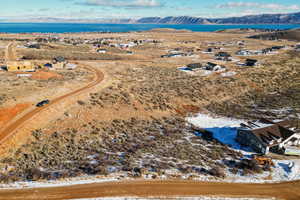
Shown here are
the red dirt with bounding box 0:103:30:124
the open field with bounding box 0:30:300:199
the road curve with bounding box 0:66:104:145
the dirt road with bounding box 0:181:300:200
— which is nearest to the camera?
the dirt road with bounding box 0:181:300:200

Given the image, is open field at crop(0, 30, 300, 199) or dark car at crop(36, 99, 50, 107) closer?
open field at crop(0, 30, 300, 199)

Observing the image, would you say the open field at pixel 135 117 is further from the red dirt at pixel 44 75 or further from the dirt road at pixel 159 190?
the dirt road at pixel 159 190

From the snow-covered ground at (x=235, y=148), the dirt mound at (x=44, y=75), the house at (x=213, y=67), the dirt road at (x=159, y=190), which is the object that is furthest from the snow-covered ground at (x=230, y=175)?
the dirt mound at (x=44, y=75)

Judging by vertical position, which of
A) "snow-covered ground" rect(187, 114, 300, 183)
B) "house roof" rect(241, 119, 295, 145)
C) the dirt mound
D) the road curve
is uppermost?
the dirt mound

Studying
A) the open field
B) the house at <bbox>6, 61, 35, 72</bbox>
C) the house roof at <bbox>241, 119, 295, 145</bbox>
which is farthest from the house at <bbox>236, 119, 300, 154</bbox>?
the house at <bbox>6, 61, 35, 72</bbox>

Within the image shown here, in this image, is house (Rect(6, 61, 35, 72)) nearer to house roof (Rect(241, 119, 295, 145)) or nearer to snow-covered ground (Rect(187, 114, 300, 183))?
snow-covered ground (Rect(187, 114, 300, 183))

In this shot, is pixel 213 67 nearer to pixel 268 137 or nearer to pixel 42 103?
pixel 268 137

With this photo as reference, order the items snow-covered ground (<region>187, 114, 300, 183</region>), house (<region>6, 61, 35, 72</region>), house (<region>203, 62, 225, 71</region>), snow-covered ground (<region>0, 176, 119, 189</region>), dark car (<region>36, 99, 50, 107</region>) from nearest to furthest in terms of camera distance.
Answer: snow-covered ground (<region>0, 176, 119, 189</region>) < snow-covered ground (<region>187, 114, 300, 183</region>) < dark car (<region>36, 99, 50, 107</region>) < house (<region>6, 61, 35, 72</region>) < house (<region>203, 62, 225, 71</region>)
